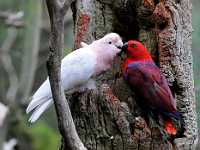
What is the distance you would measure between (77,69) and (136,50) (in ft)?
1.35

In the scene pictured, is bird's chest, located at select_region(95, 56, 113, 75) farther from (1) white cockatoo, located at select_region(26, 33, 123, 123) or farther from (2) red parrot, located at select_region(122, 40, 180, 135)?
(2) red parrot, located at select_region(122, 40, 180, 135)

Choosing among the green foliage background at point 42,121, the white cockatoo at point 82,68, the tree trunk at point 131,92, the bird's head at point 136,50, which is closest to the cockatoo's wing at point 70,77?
the white cockatoo at point 82,68

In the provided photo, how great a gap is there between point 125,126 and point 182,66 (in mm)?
599

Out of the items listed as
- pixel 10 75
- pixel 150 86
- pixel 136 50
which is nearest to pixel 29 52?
pixel 10 75

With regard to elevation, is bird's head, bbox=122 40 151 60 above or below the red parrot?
above

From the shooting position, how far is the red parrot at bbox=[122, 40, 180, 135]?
4273 millimetres

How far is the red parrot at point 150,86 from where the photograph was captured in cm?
427

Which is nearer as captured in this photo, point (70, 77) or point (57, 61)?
point (57, 61)

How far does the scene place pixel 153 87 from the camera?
4.28 metres

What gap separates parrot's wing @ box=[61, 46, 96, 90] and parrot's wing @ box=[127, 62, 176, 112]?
322mm

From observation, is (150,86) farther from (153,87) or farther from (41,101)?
(41,101)

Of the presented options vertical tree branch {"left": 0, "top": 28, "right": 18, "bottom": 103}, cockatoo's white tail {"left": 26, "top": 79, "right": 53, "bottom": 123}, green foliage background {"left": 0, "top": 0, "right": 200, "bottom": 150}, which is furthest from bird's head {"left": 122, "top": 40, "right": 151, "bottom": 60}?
green foliage background {"left": 0, "top": 0, "right": 200, "bottom": 150}

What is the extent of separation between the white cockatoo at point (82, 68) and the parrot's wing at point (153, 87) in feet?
0.97

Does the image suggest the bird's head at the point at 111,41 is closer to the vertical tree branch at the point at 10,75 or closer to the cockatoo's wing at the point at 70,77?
the cockatoo's wing at the point at 70,77
